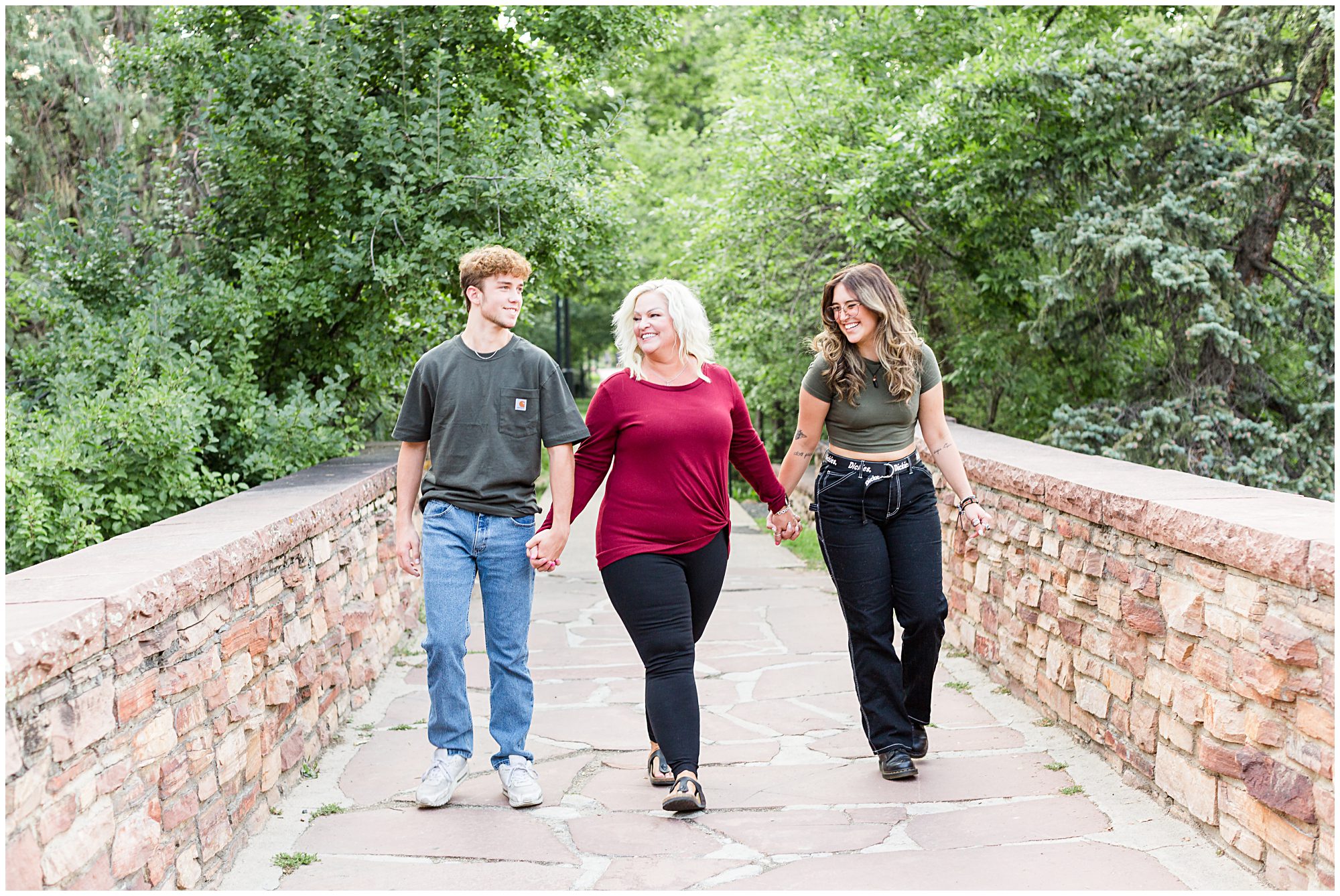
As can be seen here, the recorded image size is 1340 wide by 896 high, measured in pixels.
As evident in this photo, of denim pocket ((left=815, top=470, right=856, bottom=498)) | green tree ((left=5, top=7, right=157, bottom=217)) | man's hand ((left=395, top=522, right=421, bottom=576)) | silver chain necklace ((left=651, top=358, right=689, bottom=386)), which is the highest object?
green tree ((left=5, top=7, right=157, bottom=217))

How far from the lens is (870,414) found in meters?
4.48

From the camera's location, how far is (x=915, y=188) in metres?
10.2

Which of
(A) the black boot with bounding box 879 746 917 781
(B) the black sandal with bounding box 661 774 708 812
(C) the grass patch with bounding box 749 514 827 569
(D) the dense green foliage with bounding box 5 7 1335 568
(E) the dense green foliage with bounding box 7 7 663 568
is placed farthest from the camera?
(C) the grass patch with bounding box 749 514 827 569

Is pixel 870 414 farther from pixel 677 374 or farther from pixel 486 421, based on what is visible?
pixel 486 421

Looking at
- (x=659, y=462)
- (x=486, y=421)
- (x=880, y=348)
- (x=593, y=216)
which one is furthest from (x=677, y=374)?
(x=593, y=216)

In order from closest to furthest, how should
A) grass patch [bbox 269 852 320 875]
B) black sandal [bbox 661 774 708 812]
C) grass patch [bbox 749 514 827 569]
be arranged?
grass patch [bbox 269 852 320 875]
black sandal [bbox 661 774 708 812]
grass patch [bbox 749 514 827 569]

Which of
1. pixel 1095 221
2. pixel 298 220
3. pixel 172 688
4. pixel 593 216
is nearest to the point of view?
pixel 172 688

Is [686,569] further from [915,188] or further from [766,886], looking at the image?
[915,188]

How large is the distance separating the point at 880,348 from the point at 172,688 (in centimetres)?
260

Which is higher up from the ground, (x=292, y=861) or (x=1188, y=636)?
(x=1188, y=636)

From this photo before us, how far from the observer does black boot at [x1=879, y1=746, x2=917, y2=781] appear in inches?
175

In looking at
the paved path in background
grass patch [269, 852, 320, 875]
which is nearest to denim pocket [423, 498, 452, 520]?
the paved path in background

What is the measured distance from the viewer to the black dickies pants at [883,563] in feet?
14.6

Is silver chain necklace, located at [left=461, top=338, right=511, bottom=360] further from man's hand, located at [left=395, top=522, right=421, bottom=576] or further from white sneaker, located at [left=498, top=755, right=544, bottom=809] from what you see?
white sneaker, located at [left=498, top=755, right=544, bottom=809]
